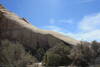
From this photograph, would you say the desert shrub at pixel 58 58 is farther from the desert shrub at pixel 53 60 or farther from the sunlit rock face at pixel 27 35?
the sunlit rock face at pixel 27 35

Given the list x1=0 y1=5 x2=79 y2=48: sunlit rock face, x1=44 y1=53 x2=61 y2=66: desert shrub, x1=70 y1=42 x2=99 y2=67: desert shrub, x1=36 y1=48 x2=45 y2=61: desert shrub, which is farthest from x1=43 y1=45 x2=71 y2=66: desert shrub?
x1=0 y1=5 x2=79 y2=48: sunlit rock face

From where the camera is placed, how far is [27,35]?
74312mm

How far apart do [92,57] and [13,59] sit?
14.8 meters

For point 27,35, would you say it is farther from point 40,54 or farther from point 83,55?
point 83,55

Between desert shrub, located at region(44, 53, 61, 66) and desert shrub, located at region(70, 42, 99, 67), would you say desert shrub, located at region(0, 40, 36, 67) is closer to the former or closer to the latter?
desert shrub, located at region(44, 53, 61, 66)

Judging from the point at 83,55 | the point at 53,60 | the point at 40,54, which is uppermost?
the point at 40,54

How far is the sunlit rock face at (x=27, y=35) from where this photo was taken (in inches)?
2800

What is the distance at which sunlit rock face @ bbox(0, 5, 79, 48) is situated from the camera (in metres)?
71.1

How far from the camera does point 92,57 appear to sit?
45.3m

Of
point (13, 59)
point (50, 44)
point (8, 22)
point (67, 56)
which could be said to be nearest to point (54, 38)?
point (50, 44)

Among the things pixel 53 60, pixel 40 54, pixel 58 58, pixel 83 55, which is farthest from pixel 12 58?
pixel 40 54

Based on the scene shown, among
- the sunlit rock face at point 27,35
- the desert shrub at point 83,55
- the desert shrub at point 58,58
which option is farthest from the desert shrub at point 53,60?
the sunlit rock face at point 27,35

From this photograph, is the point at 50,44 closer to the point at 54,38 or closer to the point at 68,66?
the point at 54,38

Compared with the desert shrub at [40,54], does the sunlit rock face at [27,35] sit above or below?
above
